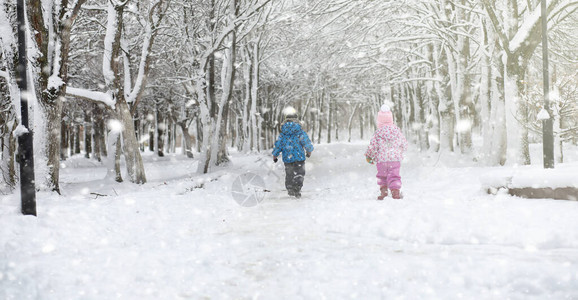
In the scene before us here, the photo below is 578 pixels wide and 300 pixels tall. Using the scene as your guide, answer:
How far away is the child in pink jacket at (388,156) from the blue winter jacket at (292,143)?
77.0 inches

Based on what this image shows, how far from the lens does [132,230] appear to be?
21.5 ft

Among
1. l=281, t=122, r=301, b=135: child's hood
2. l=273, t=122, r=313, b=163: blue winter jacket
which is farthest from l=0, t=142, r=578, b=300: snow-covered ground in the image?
l=281, t=122, r=301, b=135: child's hood

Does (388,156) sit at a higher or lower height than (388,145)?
lower

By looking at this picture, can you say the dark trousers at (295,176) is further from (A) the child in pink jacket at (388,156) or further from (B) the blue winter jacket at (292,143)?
(A) the child in pink jacket at (388,156)

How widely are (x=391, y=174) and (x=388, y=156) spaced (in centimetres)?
34

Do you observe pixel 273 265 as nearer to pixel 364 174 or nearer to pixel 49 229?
pixel 49 229

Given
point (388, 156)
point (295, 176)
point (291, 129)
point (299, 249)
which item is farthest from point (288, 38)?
point (299, 249)

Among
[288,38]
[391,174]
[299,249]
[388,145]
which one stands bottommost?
[299,249]

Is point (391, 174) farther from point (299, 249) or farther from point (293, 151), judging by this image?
point (299, 249)

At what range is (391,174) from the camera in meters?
8.45

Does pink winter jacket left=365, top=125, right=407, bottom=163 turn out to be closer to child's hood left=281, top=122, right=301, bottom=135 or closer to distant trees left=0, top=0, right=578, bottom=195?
child's hood left=281, top=122, right=301, bottom=135

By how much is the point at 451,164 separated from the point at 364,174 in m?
3.08

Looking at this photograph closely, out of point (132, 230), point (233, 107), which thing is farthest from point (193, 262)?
point (233, 107)

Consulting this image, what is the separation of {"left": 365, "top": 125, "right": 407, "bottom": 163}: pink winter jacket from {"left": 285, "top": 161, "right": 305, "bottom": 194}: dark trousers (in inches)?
82.6
